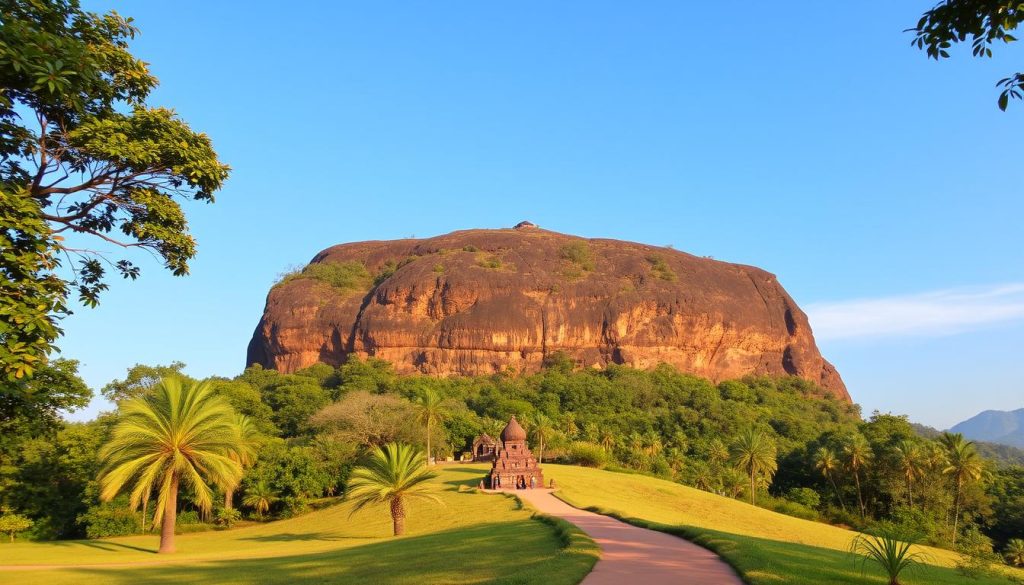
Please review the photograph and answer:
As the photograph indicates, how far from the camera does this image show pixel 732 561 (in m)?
12.6

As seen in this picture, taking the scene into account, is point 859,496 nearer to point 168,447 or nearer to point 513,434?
point 513,434

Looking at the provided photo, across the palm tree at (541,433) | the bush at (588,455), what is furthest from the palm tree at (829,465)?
the palm tree at (541,433)

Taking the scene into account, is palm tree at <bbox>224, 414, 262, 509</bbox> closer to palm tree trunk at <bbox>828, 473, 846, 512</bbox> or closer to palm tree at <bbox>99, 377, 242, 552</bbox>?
palm tree at <bbox>99, 377, 242, 552</bbox>

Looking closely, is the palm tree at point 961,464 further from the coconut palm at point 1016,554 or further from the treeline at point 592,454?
the coconut palm at point 1016,554

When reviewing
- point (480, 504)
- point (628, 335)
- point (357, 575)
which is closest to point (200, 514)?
point (480, 504)

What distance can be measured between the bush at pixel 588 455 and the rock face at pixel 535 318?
3771 centimetres

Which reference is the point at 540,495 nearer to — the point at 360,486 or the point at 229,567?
the point at 360,486

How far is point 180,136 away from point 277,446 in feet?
120

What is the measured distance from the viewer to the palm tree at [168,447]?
21.9 m

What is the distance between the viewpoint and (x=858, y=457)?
43.3 m

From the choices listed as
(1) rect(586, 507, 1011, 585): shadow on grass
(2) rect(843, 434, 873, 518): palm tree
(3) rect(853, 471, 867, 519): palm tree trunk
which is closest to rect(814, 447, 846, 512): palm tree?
(2) rect(843, 434, 873, 518): palm tree

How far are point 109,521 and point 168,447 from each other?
603 inches

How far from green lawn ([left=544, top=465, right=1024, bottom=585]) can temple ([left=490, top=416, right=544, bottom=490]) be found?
5.09 feet

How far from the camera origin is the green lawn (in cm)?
1181
